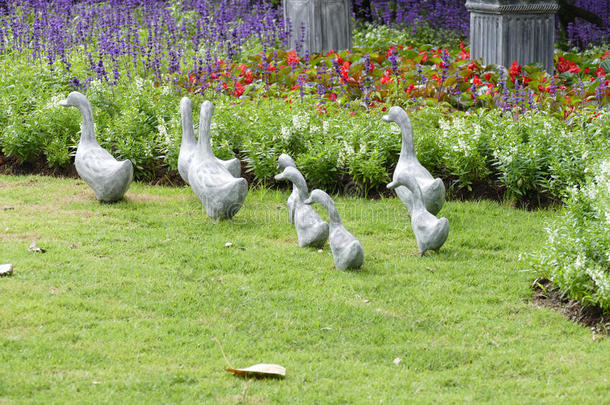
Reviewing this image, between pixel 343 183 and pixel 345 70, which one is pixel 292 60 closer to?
pixel 345 70

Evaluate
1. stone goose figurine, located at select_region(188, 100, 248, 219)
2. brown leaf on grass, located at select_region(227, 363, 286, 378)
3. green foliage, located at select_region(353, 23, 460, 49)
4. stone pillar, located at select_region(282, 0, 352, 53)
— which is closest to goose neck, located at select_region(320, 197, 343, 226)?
stone goose figurine, located at select_region(188, 100, 248, 219)

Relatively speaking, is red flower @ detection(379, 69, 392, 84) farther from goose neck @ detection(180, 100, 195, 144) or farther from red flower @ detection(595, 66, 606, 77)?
goose neck @ detection(180, 100, 195, 144)

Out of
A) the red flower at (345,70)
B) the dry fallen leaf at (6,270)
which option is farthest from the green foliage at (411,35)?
the dry fallen leaf at (6,270)

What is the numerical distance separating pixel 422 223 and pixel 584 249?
3.67 ft

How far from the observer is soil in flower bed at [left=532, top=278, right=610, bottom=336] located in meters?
4.34

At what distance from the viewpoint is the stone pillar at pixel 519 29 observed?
9.05 metres

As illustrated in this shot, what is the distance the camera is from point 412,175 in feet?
18.8

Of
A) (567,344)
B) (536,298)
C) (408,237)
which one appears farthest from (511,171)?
(567,344)

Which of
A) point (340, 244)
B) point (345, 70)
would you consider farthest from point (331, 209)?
point (345, 70)

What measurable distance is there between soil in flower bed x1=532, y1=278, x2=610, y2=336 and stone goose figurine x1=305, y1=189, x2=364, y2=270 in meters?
1.07

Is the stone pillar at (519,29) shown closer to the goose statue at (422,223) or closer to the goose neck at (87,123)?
the goose statue at (422,223)

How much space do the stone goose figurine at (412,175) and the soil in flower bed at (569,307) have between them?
107 cm

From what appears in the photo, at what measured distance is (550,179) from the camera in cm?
632

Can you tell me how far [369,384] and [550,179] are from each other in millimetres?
3148
